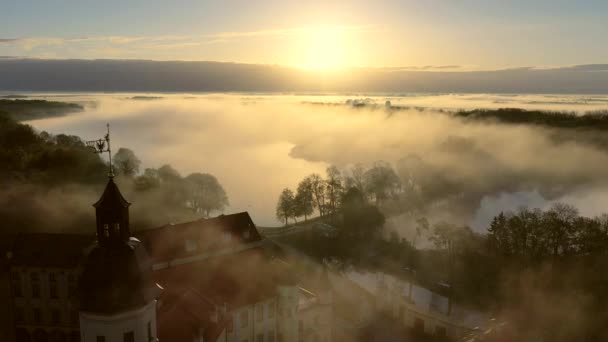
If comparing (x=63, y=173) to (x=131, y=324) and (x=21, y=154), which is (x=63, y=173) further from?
(x=131, y=324)

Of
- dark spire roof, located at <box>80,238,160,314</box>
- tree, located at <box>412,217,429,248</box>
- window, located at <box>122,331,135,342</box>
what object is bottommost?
tree, located at <box>412,217,429,248</box>

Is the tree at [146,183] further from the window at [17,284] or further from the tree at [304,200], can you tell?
the window at [17,284]

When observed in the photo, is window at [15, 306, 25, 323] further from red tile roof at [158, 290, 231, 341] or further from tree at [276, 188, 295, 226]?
tree at [276, 188, 295, 226]

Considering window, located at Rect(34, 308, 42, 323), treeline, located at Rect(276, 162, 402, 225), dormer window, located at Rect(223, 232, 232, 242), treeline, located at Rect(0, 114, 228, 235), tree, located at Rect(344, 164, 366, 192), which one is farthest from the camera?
tree, located at Rect(344, 164, 366, 192)

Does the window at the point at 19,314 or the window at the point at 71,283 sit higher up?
the window at the point at 71,283

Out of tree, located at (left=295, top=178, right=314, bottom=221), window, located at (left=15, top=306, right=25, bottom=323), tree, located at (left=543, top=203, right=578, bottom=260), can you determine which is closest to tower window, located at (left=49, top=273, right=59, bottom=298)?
window, located at (left=15, top=306, right=25, bottom=323)

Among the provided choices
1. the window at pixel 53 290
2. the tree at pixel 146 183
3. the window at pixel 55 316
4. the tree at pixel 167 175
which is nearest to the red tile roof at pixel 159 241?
the window at pixel 53 290

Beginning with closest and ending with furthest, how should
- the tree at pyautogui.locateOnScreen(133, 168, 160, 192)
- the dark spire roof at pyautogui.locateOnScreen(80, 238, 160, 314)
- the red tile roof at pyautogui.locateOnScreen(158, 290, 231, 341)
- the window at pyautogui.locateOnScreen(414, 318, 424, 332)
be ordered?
the dark spire roof at pyautogui.locateOnScreen(80, 238, 160, 314), the red tile roof at pyautogui.locateOnScreen(158, 290, 231, 341), the window at pyautogui.locateOnScreen(414, 318, 424, 332), the tree at pyautogui.locateOnScreen(133, 168, 160, 192)

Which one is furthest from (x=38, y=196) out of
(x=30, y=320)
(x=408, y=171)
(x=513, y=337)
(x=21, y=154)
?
(x=408, y=171)
